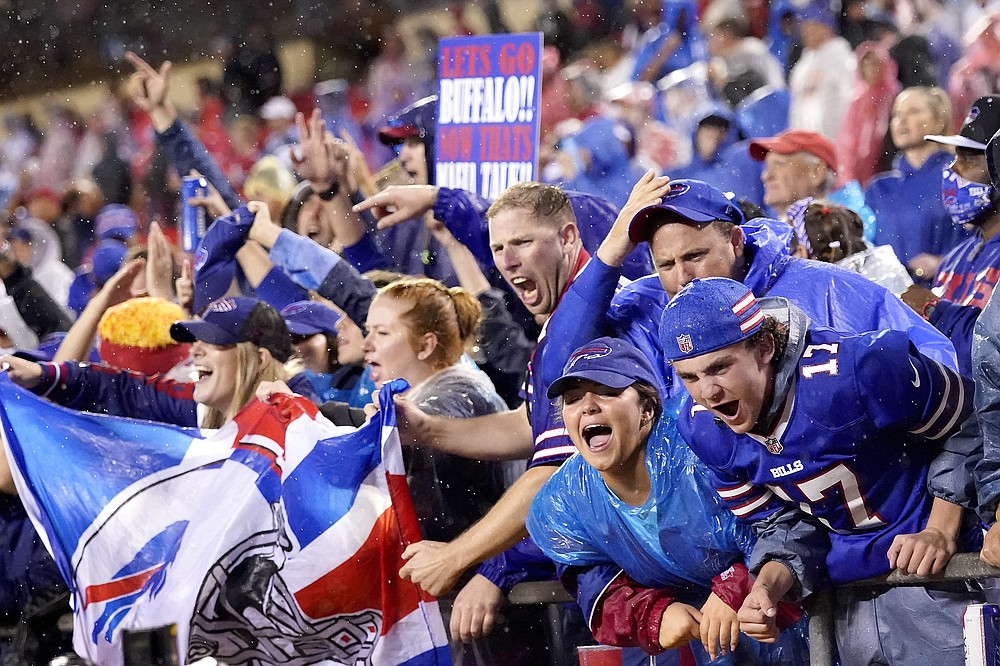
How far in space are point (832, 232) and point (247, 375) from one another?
188 centimetres

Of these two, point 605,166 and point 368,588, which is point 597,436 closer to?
point 368,588

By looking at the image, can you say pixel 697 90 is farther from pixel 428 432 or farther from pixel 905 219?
pixel 428 432

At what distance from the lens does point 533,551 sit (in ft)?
12.2

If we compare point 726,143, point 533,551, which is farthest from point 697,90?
point 533,551

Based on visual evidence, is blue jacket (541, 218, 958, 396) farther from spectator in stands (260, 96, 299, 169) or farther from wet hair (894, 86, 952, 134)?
spectator in stands (260, 96, 299, 169)

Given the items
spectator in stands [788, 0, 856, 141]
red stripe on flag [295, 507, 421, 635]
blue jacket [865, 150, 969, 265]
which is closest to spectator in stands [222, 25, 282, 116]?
spectator in stands [788, 0, 856, 141]

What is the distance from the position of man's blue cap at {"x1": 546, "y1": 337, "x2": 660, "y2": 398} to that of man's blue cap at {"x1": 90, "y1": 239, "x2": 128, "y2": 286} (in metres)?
4.43

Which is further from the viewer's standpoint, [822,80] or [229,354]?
[822,80]

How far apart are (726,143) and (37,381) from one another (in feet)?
11.6

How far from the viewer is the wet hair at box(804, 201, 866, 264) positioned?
438 cm

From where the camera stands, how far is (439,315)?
13.9ft

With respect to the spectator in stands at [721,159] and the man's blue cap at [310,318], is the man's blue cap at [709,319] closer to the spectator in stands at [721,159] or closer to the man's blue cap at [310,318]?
the man's blue cap at [310,318]

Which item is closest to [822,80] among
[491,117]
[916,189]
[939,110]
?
[939,110]

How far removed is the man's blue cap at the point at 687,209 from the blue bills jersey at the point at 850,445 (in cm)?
58
